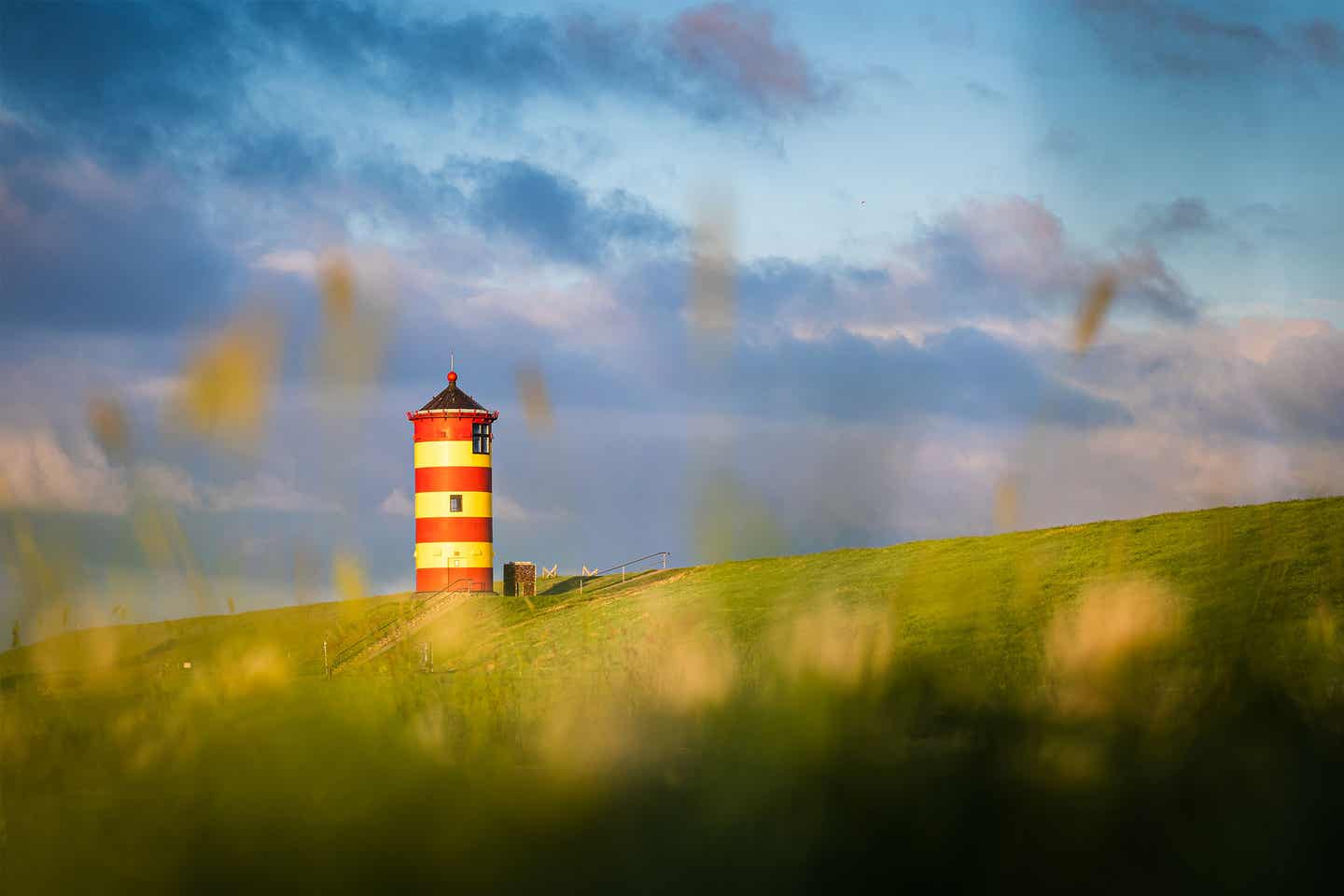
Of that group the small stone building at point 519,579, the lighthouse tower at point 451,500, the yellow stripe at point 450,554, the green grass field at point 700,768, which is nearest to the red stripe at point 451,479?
the lighthouse tower at point 451,500

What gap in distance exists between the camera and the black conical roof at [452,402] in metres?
42.8

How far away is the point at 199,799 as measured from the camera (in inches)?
413

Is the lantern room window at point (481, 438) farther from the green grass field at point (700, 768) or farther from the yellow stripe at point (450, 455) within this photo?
the green grass field at point (700, 768)

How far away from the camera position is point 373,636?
38.1 meters

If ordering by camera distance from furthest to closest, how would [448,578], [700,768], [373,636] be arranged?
[448,578] < [373,636] < [700,768]

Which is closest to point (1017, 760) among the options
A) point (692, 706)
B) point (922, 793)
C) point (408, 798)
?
point (922, 793)

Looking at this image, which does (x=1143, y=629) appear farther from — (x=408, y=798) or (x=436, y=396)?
(x=436, y=396)

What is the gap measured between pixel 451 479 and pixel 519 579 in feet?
12.9

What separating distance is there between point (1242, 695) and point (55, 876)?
10.3 metres

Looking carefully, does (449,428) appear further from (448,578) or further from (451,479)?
(448,578)

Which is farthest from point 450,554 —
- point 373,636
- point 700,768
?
point 700,768

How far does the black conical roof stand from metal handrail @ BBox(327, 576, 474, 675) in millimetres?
5480

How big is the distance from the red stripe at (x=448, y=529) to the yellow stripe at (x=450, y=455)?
70.0 inches

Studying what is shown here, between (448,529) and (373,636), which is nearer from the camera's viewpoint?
(373,636)
